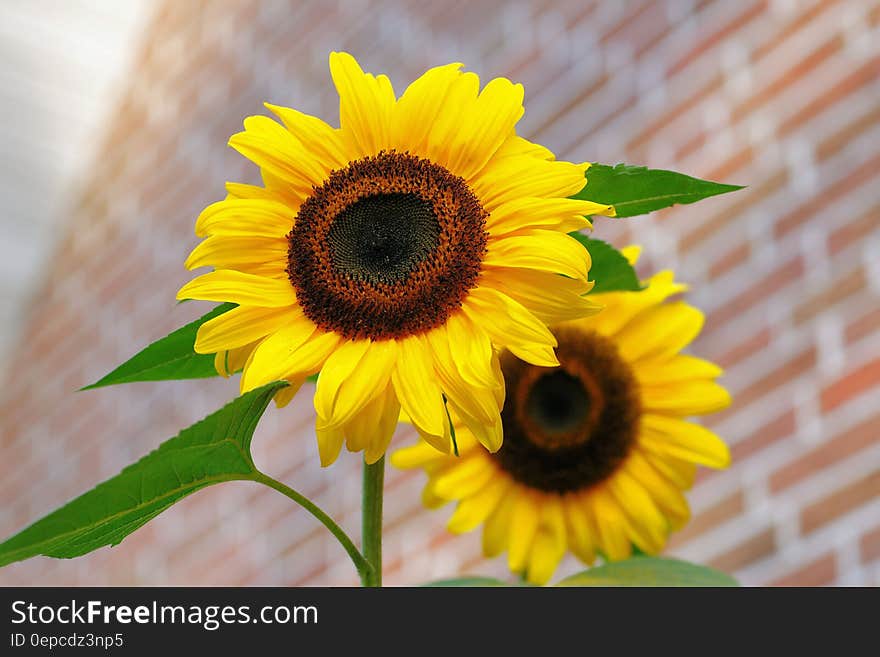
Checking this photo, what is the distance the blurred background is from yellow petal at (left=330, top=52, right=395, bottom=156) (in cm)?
65

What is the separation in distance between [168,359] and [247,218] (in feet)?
0.16

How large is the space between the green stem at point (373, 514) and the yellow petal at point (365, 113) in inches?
3.9

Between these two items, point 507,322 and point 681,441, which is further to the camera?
point 681,441

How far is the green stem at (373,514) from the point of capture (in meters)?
0.32

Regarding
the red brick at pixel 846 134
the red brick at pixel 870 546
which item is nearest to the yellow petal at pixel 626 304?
the red brick at pixel 870 546

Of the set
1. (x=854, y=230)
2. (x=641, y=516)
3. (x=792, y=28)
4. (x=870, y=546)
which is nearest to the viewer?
(x=641, y=516)

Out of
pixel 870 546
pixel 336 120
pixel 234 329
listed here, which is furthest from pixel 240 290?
pixel 336 120

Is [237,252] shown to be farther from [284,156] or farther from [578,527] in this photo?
[578,527]

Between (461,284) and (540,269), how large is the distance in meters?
0.02

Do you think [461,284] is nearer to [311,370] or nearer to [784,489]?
[311,370]

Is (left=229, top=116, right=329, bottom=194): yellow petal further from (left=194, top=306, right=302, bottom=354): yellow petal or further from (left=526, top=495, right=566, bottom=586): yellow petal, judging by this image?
(left=526, top=495, right=566, bottom=586): yellow petal

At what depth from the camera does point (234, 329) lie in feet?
0.99

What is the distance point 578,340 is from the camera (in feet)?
1.55

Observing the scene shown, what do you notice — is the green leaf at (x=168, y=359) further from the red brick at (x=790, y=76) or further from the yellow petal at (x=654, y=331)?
the red brick at (x=790, y=76)
